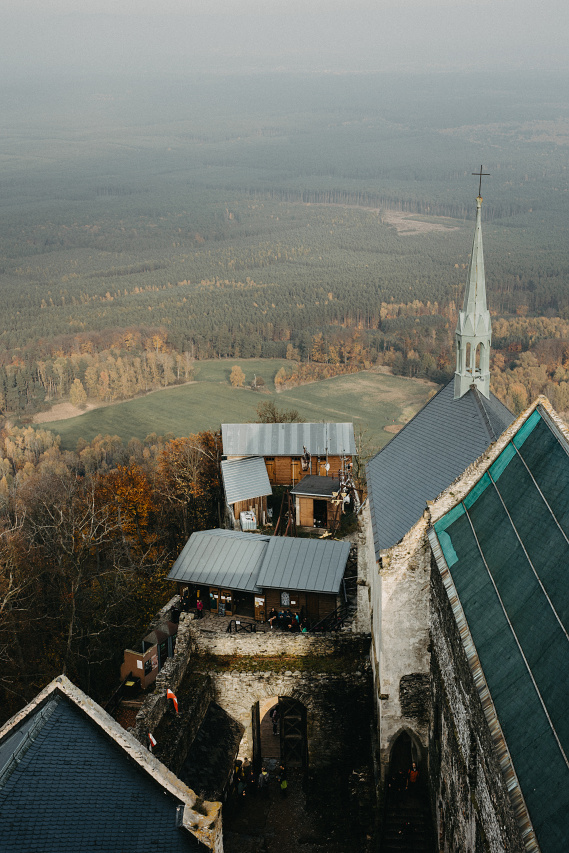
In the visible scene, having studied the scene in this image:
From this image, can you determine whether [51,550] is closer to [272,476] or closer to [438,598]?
[272,476]

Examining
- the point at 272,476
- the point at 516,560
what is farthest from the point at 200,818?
the point at 272,476

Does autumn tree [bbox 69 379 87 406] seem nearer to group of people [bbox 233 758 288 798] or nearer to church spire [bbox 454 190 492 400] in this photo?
church spire [bbox 454 190 492 400]

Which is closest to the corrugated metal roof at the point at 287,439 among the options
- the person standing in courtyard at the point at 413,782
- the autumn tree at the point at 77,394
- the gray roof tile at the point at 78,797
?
the person standing in courtyard at the point at 413,782

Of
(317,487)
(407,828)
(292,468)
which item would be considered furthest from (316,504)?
(407,828)

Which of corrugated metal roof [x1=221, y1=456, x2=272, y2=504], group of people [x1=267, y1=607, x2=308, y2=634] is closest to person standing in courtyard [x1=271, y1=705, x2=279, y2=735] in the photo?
group of people [x1=267, y1=607, x2=308, y2=634]

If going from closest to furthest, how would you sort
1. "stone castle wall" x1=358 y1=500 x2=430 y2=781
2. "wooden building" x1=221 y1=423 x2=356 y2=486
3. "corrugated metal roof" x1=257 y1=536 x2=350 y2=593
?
"stone castle wall" x1=358 y1=500 x2=430 y2=781 → "corrugated metal roof" x1=257 y1=536 x2=350 y2=593 → "wooden building" x1=221 y1=423 x2=356 y2=486

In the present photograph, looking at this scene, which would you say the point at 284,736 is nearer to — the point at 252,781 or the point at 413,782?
the point at 252,781

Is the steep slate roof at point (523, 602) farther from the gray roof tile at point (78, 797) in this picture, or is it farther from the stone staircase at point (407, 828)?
the stone staircase at point (407, 828)
